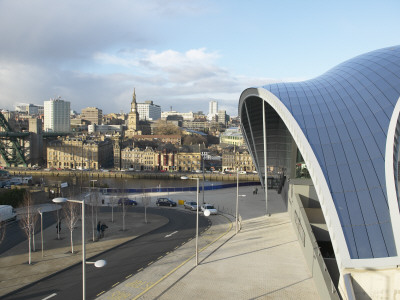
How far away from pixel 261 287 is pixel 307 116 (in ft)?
46.8

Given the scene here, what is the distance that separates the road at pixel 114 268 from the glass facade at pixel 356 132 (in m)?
13.2

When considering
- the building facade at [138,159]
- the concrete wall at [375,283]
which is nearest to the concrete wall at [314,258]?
the concrete wall at [375,283]

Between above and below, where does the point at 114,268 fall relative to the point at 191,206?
below

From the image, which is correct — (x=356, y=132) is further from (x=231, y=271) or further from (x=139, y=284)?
(x=139, y=284)

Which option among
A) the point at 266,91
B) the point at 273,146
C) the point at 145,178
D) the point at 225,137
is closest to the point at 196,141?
the point at 225,137

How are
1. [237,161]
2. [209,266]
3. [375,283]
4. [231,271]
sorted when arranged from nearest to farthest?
[375,283]
[231,271]
[209,266]
[237,161]

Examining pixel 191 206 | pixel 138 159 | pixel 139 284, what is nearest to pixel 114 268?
pixel 139 284

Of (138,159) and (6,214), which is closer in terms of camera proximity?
(6,214)

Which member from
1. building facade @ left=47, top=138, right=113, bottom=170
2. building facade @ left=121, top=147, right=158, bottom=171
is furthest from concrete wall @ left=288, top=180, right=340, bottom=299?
building facade @ left=47, top=138, right=113, bottom=170

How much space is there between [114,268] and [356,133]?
1832 cm

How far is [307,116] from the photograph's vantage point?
92.0 ft

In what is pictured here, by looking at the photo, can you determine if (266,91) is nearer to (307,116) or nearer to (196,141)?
(307,116)

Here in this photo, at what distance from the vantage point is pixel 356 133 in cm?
2347

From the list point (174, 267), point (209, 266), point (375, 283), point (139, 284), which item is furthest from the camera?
point (209, 266)
